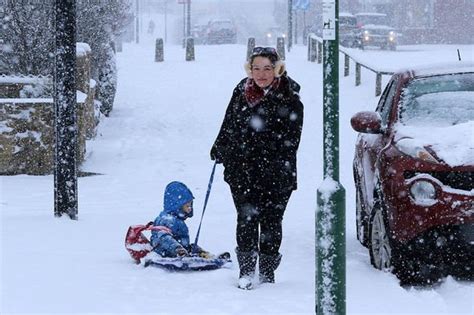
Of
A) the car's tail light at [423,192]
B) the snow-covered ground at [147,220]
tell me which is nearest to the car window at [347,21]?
the snow-covered ground at [147,220]

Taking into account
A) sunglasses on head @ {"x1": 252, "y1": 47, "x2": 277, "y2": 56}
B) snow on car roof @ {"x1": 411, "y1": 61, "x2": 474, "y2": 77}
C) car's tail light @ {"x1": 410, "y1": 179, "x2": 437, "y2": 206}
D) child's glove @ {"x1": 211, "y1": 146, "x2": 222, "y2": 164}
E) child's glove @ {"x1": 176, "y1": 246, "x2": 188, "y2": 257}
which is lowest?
child's glove @ {"x1": 176, "y1": 246, "x2": 188, "y2": 257}

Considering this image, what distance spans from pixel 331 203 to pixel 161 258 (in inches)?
90.7

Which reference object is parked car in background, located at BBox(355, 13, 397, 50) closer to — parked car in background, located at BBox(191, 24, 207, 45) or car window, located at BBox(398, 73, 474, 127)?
parked car in background, located at BBox(191, 24, 207, 45)

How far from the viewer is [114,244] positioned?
823cm

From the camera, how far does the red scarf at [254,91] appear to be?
647cm

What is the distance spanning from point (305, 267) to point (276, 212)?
0.97 metres

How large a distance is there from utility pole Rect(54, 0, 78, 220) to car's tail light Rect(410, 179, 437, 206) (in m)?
3.74

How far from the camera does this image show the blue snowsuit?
709 cm

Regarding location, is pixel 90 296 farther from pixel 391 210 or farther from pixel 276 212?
pixel 391 210

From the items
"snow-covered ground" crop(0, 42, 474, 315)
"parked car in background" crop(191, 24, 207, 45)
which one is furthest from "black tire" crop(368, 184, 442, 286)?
"parked car in background" crop(191, 24, 207, 45)

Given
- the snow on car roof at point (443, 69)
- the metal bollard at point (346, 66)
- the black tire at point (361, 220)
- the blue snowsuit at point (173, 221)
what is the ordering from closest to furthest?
the blue snowsuit at point (173, 221) → the snow on car roof at point (443, 69) → the black tire at point (361, 220) → the metal bollard at point (346, 66)

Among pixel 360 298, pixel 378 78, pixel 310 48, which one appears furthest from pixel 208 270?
pixel 310 48

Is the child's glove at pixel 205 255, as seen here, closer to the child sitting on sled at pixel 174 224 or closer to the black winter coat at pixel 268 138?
the child sitting on sled at pixel 174 224

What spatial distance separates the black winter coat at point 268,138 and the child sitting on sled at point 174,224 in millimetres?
756
